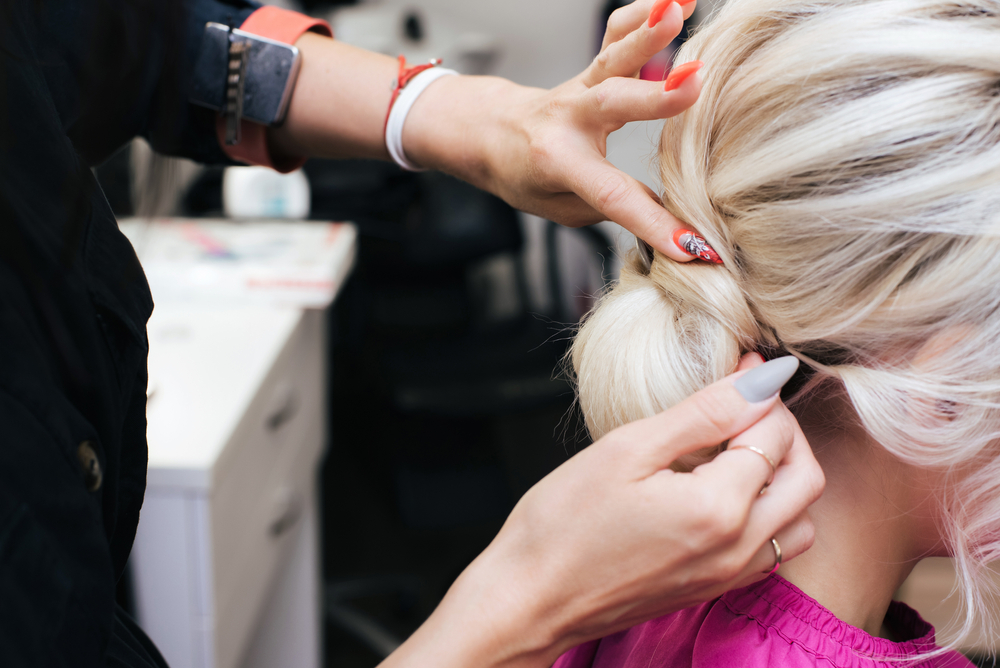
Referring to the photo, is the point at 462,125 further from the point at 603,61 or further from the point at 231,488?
the point at 231,488

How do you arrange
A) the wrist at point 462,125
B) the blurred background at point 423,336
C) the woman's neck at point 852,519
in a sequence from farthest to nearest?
the blurred background at point 423,336
the wrist at point 462,125
the woman's neck at point 852,519

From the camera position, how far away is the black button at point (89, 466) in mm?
427

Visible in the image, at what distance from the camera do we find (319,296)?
1.29 m

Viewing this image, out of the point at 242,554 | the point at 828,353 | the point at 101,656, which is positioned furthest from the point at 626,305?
the point at 242,554

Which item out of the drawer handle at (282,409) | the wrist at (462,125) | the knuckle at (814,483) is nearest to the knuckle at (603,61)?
the wrist at (462,125)

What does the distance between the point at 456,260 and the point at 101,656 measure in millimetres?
1591

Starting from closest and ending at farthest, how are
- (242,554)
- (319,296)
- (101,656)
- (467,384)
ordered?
(101,656) → (242,554) → (319,296) → (467,384)

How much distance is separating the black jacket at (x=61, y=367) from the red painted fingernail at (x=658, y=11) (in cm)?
41

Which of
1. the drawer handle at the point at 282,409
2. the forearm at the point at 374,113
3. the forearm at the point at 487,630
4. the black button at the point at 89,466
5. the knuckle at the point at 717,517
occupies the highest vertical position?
the forearm at the point at 374,113

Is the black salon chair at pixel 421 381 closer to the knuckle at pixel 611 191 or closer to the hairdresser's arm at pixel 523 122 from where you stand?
the hairdresser's arm at pixel 523 122

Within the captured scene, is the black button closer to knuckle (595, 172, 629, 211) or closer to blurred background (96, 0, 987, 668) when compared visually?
knuckle (595, 172, 629, 211)

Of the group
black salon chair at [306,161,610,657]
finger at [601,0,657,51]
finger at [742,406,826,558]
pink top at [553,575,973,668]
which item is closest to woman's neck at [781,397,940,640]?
pink top at [553,575,973,668]

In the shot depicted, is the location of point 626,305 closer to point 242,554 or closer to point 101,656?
point 101,656

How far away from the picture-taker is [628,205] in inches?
22.6
